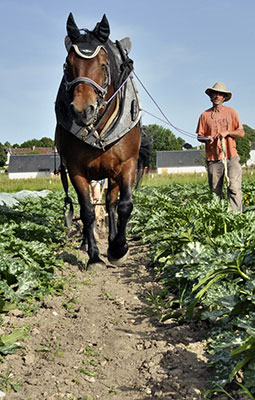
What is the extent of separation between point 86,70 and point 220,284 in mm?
2151

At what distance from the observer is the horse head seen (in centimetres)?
378

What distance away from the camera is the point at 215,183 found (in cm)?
700

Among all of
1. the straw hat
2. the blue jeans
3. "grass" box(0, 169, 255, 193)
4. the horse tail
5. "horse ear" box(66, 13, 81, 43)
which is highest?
"horse ear" box(66, 13, 81, 43)

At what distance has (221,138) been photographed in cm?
670

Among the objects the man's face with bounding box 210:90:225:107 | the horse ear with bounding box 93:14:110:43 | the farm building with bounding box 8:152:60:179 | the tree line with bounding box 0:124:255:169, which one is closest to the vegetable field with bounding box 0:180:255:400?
the horse ear with bounding box 93:14:110:43

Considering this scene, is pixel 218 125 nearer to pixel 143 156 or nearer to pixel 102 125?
pixel 143 156

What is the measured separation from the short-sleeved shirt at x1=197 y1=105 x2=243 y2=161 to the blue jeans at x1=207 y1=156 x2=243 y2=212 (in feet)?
0.32

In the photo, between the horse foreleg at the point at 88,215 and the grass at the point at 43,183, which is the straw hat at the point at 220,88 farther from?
the grass at the point at 43,183

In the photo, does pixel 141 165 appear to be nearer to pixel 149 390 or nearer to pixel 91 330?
pixel 91 330

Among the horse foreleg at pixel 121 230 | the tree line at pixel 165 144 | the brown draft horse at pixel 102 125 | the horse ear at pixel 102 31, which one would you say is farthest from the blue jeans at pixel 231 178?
the tree line at pixel 165 144

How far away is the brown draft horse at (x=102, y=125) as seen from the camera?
13.5 feet

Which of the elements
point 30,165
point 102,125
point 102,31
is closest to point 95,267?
point 102,125

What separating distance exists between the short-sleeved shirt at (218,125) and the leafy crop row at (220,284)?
7.41ft

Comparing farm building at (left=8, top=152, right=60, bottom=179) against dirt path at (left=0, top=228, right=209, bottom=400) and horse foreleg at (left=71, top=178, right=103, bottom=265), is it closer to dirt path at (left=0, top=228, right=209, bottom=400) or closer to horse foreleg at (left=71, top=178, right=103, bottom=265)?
horse foreleg at (left=71, top=178, right=103, bottom=265)
